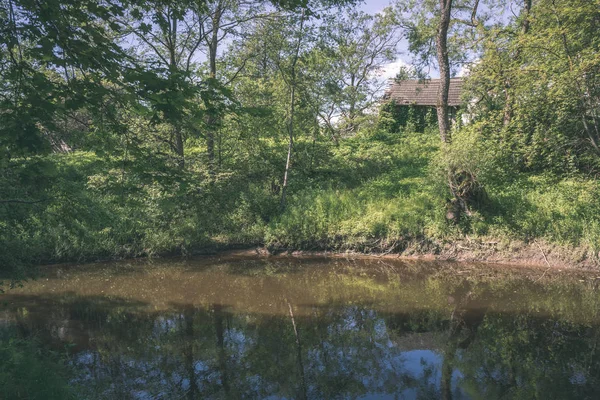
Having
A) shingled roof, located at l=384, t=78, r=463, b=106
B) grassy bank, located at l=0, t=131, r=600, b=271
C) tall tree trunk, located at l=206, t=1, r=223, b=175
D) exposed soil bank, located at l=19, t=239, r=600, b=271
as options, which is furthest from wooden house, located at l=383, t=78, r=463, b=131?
exposed soil bank, located at l=19, t=239, r=600, b=271

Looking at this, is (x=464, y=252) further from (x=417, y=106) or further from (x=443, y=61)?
(x=417, y=106)

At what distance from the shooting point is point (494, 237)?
11273 mm

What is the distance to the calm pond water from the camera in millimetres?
5660

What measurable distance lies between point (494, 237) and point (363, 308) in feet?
16.3

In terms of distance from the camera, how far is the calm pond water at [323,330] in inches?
223

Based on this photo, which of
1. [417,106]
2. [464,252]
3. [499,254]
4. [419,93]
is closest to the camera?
[499,254]

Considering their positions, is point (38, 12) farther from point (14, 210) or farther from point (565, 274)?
point (565, 274)

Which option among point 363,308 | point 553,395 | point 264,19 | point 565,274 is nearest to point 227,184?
point 264,19

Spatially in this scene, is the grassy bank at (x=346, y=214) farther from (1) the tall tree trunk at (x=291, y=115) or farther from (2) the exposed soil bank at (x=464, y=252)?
(1) the tall tree trunk at (x=291, y=115)

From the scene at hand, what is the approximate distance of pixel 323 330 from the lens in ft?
24.7

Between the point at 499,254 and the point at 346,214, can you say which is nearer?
the point at 499,254

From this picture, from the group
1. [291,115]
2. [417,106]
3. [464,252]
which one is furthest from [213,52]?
[417,106]

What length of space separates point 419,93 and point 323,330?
19.8 m

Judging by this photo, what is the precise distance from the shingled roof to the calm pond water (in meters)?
14.6
